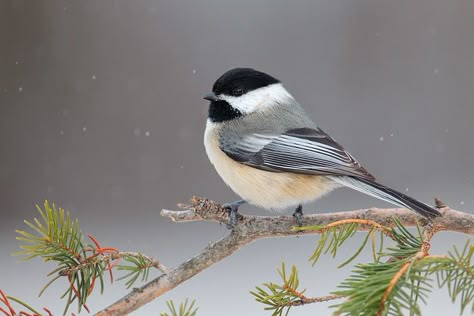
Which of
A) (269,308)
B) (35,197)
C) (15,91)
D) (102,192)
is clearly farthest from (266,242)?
(269,308)

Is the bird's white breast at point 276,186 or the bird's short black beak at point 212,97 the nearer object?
the bird's white breast at point 276,186

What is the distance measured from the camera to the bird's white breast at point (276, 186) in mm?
1724

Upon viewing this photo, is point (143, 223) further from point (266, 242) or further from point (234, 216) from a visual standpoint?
point (234, 216)

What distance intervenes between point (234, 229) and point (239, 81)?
659mm

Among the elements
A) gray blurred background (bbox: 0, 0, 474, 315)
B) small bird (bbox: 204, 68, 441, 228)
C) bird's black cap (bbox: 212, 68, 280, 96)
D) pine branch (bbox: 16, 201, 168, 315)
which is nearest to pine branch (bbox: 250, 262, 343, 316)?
pine branch (bbox: 16, 201, 168, 315)

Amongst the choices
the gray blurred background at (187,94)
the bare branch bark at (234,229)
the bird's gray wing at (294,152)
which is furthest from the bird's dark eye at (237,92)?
the gray blurred background at (187,94)

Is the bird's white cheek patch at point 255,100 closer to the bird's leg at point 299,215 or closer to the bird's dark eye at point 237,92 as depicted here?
the bird's dark eye at point 237,92

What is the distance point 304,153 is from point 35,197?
272 centimetres

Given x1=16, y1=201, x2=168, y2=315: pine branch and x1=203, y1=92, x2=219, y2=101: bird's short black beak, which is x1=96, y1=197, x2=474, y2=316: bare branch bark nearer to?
x1=16, y1=201, x2=168, y2=315: pine branch

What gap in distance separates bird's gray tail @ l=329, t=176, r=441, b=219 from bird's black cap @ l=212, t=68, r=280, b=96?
1.35 feet

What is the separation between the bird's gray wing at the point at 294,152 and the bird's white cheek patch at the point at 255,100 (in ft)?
0.33

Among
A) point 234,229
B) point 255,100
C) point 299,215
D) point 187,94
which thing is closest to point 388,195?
point 299,215

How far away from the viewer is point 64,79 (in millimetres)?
4203

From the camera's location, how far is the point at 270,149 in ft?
Result: 5.97
